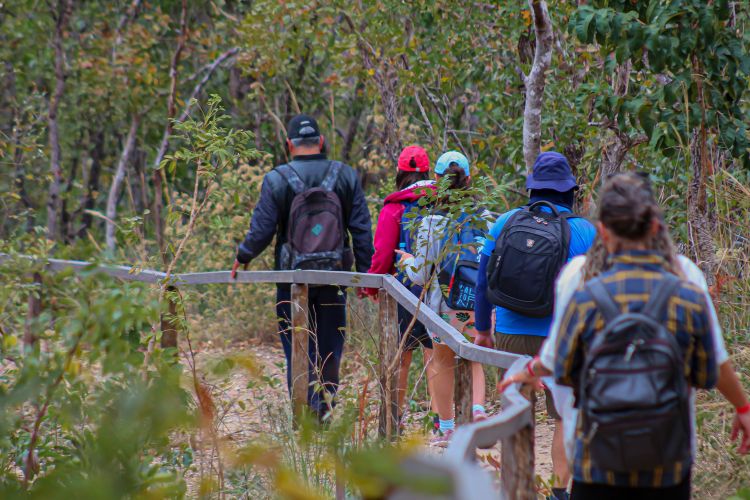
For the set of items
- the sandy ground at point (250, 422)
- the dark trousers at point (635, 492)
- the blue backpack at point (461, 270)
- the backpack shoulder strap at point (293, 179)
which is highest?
the backpack shoulder strap at point (293, 179)

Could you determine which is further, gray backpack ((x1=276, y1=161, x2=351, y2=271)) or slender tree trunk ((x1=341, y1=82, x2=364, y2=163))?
slender tree trunk ((x1=341, y1=82, x2=364, y2=163))

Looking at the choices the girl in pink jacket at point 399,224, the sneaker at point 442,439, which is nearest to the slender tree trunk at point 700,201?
the girl in pink jacket at point 399,224

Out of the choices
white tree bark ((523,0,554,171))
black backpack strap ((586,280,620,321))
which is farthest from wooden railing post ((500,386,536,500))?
white tree bark ((523,0,554,171))

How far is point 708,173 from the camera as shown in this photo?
18.8 ft

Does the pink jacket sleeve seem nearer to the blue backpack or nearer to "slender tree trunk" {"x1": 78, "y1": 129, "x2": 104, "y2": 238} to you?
the blue backpack

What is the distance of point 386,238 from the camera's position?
19.4ft

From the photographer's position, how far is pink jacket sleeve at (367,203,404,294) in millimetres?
5848

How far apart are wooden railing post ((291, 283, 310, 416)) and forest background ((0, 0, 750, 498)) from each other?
0.91ft

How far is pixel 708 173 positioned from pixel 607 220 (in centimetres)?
321

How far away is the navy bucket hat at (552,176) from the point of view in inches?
175

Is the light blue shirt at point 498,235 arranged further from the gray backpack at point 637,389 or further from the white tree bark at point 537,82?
the white tree bark at point 537,82

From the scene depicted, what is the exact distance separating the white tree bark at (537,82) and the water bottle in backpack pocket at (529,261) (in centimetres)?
210

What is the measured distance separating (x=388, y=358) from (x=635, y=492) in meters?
2.66

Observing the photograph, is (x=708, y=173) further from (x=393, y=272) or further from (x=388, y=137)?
(x=388, y=137)
